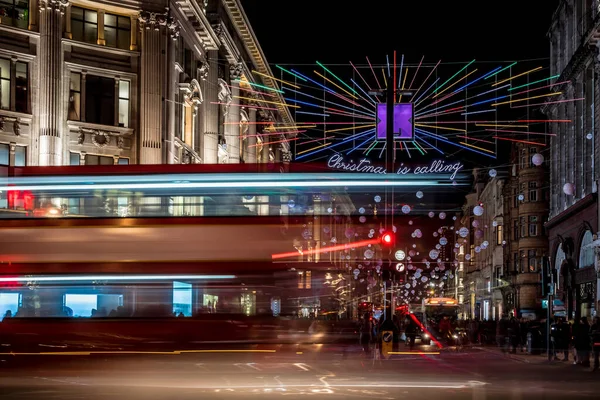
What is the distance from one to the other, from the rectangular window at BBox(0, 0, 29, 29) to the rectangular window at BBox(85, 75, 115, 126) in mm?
4423

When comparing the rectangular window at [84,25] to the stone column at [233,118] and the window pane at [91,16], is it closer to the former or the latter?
the window pane at [91,16]

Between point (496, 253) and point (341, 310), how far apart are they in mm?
65749

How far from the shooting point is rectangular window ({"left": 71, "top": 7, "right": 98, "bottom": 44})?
161 ft

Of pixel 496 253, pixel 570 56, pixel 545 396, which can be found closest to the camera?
pixel 545 396

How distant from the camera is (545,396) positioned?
1948cm

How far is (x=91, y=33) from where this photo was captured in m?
49.8

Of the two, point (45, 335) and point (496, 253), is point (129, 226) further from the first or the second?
point (496, 253)

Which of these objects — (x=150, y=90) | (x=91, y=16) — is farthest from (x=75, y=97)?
(x=91, y=16)

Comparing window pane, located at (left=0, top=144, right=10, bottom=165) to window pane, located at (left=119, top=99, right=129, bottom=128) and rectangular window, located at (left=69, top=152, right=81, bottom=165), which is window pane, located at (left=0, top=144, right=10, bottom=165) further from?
window pane, located at (left=119, top=99, right=129, bottom=128)

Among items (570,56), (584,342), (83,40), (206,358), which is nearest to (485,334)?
(570,56)

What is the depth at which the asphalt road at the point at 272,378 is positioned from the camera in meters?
19.4

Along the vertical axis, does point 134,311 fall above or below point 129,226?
below

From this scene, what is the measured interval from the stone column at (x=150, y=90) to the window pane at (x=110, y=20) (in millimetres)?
1344

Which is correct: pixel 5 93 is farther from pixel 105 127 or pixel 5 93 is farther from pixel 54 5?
pixel 105 127
